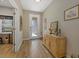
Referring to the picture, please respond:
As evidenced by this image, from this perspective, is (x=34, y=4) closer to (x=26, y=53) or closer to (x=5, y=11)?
(x=5, y=11)

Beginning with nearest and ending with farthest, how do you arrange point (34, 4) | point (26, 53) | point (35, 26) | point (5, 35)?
1. point (26, 53)
2. point (5, 35)
3. point (34, 4)
4. point (35, 26)

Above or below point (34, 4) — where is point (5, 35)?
below

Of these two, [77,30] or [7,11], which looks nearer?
[77,30]

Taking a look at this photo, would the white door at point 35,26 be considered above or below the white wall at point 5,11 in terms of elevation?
below

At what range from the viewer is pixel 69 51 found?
3.19 m

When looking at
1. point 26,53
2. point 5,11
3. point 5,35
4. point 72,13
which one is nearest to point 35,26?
point 5,35

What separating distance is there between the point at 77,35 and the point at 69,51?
727 millimetres

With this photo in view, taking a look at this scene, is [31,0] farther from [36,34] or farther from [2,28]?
[36,34]

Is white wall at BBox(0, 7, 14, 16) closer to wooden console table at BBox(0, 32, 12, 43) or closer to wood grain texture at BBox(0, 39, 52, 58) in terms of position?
wooden console table at BBox(0, 32, 12, 43)

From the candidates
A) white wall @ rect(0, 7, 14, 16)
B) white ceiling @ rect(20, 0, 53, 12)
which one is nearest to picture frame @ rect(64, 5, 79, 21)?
white ceiling @ rect(20, 0, 53, 12)

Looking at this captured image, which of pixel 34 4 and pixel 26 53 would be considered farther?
pixel 34 4

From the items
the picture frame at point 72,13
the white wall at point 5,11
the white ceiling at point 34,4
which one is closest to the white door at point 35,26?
the white ceiling at point 34,4

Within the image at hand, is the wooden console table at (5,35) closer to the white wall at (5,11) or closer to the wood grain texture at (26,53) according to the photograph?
the white wall at (5,11)

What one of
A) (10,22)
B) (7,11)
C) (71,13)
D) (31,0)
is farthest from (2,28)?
(71,13)
